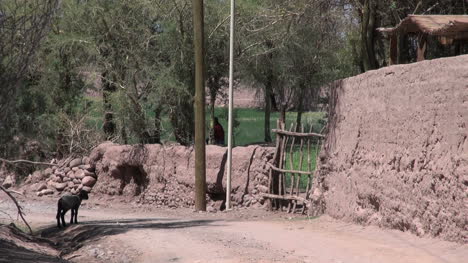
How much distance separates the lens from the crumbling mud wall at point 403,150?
11531 millimetres

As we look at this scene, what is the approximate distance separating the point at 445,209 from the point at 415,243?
0.79 meters

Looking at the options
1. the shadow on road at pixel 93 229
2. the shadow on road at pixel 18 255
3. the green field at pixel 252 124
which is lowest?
the shadow on road at pixel 93 229

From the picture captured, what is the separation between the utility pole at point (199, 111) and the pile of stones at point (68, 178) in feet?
19.1

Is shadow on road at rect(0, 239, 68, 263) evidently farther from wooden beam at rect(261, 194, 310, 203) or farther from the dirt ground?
wooden beam at rect(261, 194, 310, 203)

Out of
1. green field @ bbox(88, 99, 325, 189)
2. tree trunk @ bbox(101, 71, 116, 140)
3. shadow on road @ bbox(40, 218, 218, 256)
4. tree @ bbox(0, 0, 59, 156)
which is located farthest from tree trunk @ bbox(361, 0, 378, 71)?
tree @ bbox(0, 0, 59, 156)

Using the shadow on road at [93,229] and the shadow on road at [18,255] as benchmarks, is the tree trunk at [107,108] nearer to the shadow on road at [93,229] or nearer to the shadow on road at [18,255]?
the shadow on road at [93,229]

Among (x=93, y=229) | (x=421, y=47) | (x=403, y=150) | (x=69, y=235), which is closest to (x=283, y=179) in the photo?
(x=93, y=229)

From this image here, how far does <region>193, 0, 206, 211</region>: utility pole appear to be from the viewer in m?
21.3

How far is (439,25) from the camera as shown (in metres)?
15.1

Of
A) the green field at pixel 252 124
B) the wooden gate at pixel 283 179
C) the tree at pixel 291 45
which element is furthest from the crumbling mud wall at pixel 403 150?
the tree at pixel 291 45

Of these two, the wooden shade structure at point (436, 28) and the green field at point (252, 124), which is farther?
the green field at point (252, 124)

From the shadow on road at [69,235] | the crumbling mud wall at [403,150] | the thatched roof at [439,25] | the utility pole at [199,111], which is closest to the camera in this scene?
the crumbling mud wall at [403,150]

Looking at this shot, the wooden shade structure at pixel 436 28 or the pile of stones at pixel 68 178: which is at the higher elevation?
the wooden shade structure at pixel 436 28

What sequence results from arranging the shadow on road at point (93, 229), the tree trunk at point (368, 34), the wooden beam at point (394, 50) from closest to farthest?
the shadow on road at point (93, 229)
the wooden beam at point (394, 50)
the tree trunk at point (368, 34)
